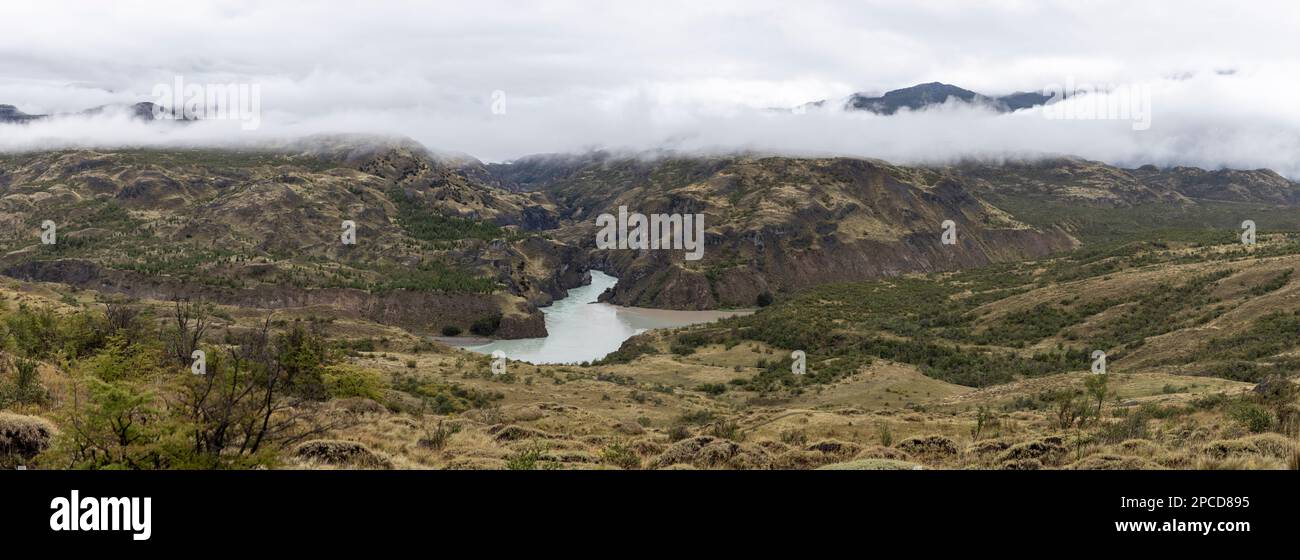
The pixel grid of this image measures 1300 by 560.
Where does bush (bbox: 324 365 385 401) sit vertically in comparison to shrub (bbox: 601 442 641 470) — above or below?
below

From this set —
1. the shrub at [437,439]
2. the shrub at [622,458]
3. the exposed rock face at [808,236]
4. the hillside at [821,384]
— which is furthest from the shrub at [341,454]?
the exposed rock face at [808,236]

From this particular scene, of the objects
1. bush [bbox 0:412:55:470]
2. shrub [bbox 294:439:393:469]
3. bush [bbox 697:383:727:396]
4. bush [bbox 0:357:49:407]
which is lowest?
bush [bbox 697:383:727:396]

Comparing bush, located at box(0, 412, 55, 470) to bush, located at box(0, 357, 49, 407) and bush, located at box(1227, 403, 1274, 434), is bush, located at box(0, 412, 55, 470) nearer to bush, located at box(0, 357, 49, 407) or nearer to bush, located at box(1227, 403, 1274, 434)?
bush, located at box(0, 357, 49, 407)

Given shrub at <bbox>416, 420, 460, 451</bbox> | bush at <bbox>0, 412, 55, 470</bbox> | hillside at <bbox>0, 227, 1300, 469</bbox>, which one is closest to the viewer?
bush at <bbox>0, 412, 55, 470</bbox>

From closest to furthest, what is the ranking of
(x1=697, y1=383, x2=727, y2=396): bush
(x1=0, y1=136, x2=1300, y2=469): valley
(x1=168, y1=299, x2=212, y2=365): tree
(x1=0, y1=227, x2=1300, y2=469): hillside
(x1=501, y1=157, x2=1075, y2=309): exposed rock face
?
(x1=0, y1=227, x2=1300, y2=469): hillside → (x1=0, y1=136, x2=1300, y2=469): valley → (x1=168, y1=299, x2=212, y2=365): tree → (x1=697, y1=383, x2=727, y2=396): bush → (x1=501, y1=157, x2=1075, y2=309): exposed rock face

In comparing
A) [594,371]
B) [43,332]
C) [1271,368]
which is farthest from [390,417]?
[1271,368]

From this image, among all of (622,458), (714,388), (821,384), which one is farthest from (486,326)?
(622,458)

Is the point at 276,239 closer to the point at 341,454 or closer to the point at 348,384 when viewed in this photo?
the point at 348,384

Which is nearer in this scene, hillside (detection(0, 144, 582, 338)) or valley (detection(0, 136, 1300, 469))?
valley (detection(0, 136, 1300, 469))

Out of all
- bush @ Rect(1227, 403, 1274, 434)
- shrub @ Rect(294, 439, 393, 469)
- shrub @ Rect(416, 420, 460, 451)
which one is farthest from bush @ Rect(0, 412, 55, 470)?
bush @ Rect(1227, 403, 1274, 434)
